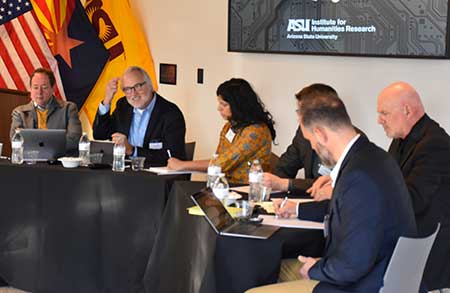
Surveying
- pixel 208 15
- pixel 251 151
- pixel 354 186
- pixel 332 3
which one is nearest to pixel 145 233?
pixel 251 151

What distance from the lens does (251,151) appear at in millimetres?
4668

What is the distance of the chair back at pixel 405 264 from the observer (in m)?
2.62

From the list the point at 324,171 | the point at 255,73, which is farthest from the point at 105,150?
the point at 255,73

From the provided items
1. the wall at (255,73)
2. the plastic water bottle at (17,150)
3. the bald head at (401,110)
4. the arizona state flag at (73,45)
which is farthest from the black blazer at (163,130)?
the arizona state flag at (73,45)

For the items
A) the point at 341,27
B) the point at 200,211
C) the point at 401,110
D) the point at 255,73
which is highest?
the point at 341,27

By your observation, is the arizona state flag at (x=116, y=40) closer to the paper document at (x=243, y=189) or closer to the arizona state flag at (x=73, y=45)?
the arizona state flag at (x=73, y=45)

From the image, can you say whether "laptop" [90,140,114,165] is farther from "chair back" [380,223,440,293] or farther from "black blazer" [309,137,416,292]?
"chair back" [380,223,440,293]

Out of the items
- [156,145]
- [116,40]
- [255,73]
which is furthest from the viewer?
[116,40]

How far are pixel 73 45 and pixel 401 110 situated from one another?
4.36 metres

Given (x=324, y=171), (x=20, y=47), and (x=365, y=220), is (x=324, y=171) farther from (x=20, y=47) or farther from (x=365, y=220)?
(x=20, y=47)

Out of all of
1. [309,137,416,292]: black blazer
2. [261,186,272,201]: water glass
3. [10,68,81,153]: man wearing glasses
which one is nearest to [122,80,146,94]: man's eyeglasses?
[10,68,81,153]: man wearing glasses

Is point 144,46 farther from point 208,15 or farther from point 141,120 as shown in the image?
point 141,120

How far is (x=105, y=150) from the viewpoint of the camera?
5023 millimetres

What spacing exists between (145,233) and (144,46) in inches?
123
